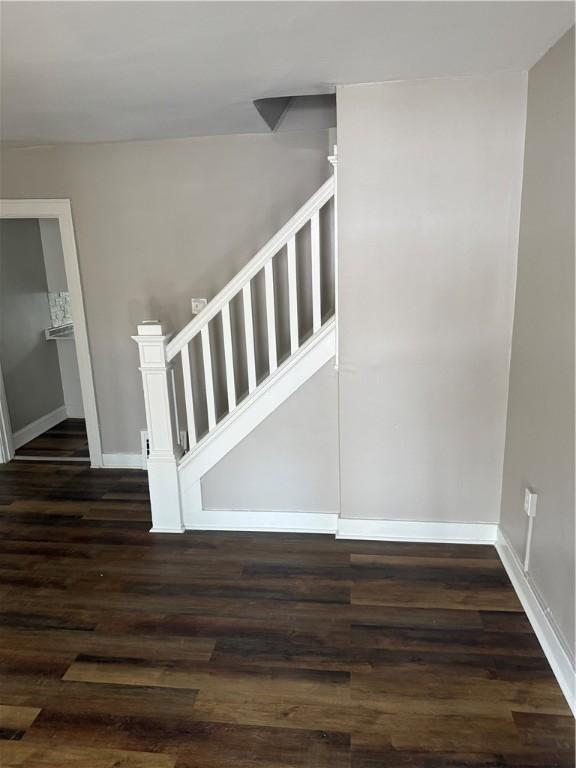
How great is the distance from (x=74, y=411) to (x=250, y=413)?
3086 millimetres

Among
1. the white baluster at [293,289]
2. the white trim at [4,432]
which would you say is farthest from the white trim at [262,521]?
the white trim at [4,432]

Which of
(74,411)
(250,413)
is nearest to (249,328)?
(250,413)

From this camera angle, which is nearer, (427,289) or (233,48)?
(233,48)

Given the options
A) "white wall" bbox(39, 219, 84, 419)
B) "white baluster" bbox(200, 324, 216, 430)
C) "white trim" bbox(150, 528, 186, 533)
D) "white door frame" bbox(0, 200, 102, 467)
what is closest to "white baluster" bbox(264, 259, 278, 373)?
"white baluster" bbox(200, 324, 216, 430)

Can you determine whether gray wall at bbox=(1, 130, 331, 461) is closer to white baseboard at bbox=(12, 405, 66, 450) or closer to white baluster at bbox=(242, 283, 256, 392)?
white baluster at bbox=(242, 283, 256, 392)

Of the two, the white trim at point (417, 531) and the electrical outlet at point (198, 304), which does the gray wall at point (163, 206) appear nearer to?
the electrical outlet at point (198, 304)

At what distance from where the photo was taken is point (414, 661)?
2.13 metres

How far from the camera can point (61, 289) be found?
517 cm

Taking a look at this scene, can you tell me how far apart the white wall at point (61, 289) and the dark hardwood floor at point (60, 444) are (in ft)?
0.92

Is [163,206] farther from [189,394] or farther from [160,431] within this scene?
[160,431]

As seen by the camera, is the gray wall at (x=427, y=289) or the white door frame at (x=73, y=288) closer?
the gray wall at (x=427, y=289)

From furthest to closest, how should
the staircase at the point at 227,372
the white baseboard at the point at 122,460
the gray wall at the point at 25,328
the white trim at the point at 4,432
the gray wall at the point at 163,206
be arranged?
1. the gray wall at the point at 25,328
2. the white trim at the point at 4,432
3. the white baseboard at the point at 122,460
4. the gray wall at the point at 163,206
5. the staircase at the point at 227,372

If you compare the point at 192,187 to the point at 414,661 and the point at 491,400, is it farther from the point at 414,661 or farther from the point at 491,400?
the point at 414,661

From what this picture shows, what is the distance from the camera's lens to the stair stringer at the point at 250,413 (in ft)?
9.42
